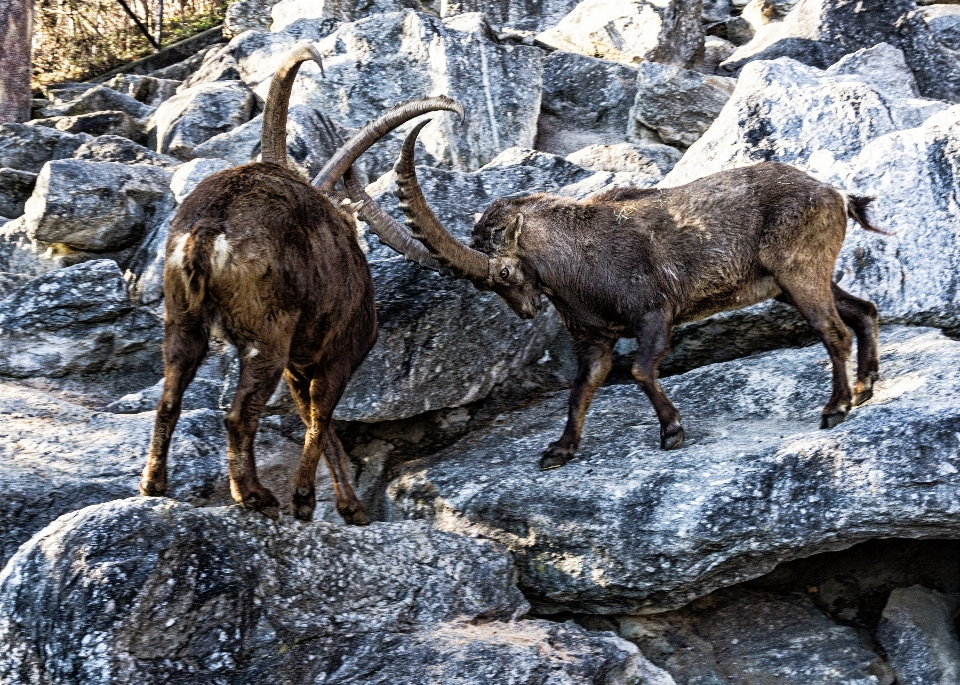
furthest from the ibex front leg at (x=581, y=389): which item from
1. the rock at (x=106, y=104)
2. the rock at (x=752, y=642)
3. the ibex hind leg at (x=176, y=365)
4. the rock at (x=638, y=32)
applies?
the rock at (x=106, y=104)

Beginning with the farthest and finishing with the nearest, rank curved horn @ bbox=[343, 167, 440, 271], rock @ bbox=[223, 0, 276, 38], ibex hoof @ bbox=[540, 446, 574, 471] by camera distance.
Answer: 1. rock @ bbox=[223, 0, 276, 38]
2. curved horn @ bbox=[343, 167, 440, 271]
3. ibex hoof @ bbox=[540, 446, 574, 471]

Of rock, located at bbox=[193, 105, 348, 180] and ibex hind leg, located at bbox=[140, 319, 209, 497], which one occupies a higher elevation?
rock, located at bbox=[193, 105, 348, 180]

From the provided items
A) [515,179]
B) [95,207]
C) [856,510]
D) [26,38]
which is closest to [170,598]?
[856,510]

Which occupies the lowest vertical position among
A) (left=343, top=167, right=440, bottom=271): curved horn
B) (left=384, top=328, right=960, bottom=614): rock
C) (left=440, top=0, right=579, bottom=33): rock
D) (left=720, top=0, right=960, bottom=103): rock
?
(left=384, top=328, right=960, bottom=614): rock

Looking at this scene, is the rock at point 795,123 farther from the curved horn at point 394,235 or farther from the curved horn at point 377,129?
the curved horn at point 377,129

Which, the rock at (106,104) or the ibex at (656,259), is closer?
the ibex at (656,259)

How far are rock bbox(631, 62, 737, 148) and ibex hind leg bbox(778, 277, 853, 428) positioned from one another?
252 inches

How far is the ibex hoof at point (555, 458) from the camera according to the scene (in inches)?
250

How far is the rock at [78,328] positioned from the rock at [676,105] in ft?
21.2

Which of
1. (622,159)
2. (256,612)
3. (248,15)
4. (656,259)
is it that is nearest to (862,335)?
(656,259)

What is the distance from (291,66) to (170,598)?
3.09 metres

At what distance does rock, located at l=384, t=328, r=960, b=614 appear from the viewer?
5449 millimetres

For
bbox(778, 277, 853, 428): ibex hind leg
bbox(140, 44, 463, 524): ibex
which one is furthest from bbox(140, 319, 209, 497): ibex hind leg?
bbox(778, 277, 853, 428): ibex hind leg

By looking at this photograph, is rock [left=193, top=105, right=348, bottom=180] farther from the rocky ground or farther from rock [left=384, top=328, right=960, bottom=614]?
rock [left=384, top=328, right=960, bottom=614]
